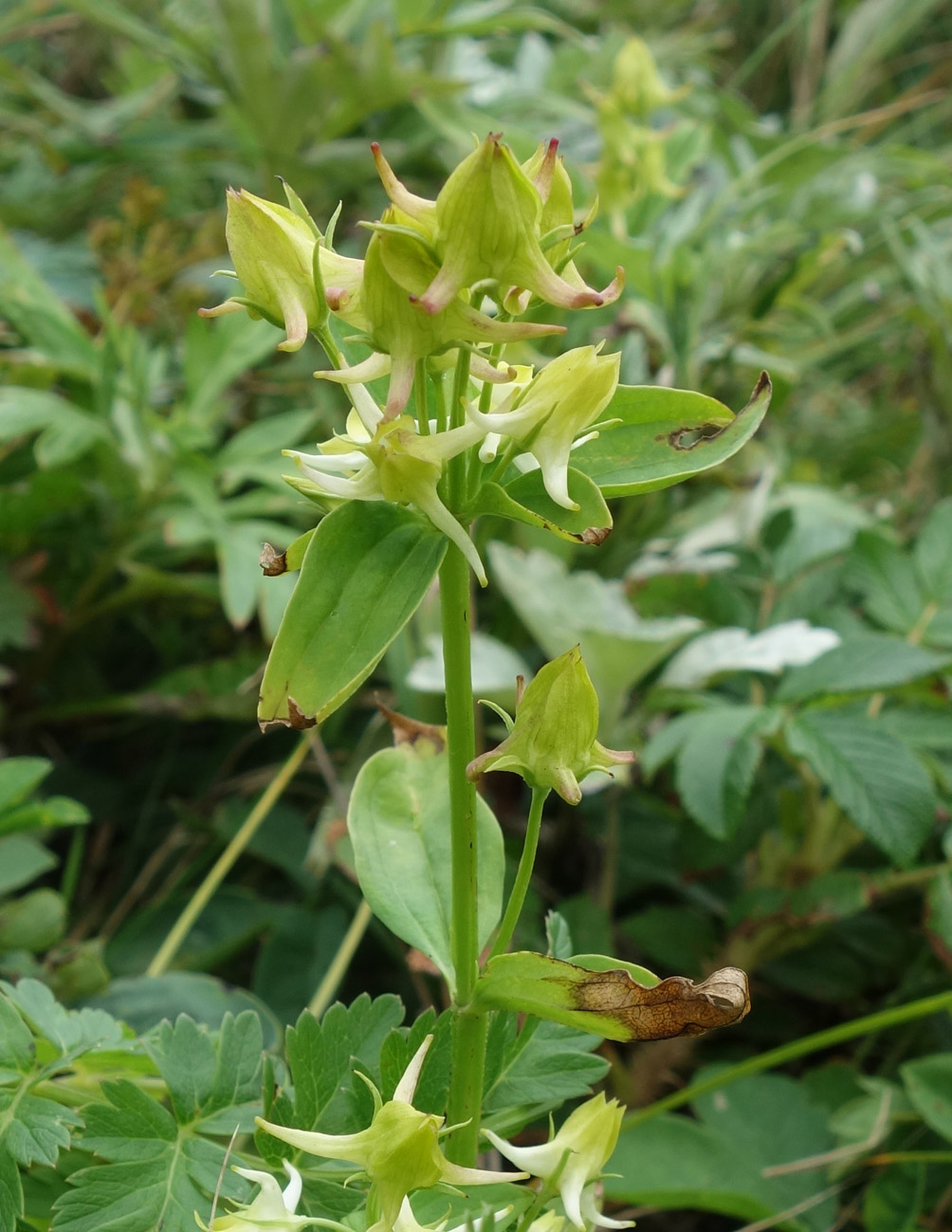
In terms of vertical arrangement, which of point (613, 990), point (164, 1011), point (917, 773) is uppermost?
point (613, 990)

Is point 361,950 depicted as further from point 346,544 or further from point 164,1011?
point 346,544

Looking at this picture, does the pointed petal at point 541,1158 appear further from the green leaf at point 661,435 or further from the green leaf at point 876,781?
the green leaf at point 876,781

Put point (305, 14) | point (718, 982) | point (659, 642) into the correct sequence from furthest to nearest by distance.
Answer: point (305, 14)
point (659, 642)
point (718, 982)

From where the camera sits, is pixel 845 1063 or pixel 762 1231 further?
pixel 845 1063

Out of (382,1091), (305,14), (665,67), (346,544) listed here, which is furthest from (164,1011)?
(665,67)

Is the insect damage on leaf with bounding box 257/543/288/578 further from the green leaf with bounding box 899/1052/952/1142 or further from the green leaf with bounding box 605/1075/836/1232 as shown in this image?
the green leaf with bounding box 899/1052/952/1142

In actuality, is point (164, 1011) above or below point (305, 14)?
below
